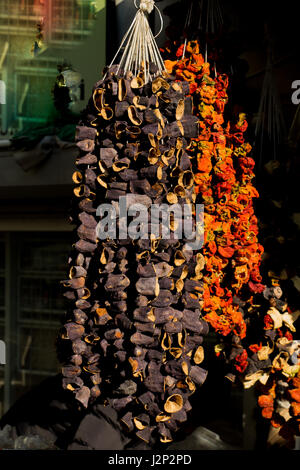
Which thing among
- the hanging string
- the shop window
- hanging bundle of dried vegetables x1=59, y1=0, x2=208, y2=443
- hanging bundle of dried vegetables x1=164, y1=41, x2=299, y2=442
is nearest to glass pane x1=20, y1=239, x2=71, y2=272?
the shop window

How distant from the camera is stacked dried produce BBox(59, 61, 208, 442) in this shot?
1401 mm

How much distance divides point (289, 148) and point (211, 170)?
1.26 ft

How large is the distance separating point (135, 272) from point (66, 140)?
1.93 m

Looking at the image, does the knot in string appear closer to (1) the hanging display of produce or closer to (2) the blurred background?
(1) the hanging display of produce

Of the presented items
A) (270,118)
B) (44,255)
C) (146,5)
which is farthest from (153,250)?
(44,255)

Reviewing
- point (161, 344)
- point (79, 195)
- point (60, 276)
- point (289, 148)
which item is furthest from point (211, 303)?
point (60, 276)

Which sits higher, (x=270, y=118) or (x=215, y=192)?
(x=270, y=118)

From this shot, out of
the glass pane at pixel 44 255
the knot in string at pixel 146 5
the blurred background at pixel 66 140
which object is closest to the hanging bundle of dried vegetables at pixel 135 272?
the knot in string at pixel 146 5

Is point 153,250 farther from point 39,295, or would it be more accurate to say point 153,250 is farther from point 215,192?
point 39,295

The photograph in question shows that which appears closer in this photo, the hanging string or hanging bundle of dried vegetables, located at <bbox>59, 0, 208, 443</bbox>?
hanging bundle of dried vegetables, located at <bbox>59, 0, 208, 443</bbox>

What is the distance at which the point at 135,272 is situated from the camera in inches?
55.9

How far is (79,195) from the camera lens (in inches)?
60.9

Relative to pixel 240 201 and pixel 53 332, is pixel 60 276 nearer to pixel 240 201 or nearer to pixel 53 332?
pixel 53 332

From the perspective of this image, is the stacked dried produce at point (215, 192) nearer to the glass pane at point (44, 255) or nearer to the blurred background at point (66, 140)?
the blurred background at point (66, 140)
